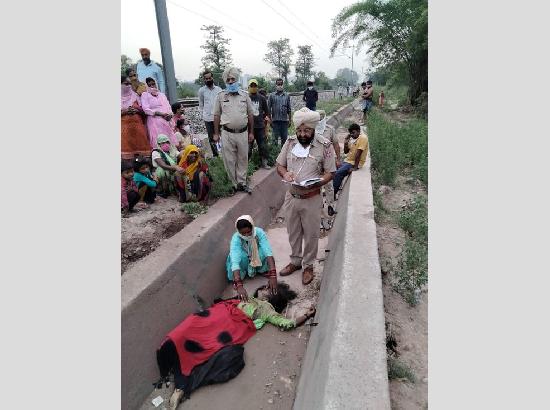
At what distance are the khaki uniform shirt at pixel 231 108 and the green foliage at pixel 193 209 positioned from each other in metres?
1.33

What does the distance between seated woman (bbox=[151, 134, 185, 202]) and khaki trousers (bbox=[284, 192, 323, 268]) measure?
6.68 feet

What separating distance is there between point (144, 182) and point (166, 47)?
2807 millimetres

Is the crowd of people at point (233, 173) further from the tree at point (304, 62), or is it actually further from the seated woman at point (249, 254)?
the tree at point (304, 62)

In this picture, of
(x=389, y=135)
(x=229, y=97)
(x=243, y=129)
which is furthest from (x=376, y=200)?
(x=389, y=135)

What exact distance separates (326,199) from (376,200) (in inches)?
52.9

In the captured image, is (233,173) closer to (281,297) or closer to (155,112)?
(155,112)

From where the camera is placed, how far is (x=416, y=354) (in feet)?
8.50

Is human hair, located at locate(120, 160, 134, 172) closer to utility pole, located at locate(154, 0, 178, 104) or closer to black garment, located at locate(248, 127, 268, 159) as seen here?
utility pole, located at locate(154, 0, 178, 104)

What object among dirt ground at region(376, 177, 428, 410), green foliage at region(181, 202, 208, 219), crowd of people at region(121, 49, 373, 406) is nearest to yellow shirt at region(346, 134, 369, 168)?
crowd of people at region(121, 49, 373, 406)

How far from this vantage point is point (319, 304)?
4.02 m

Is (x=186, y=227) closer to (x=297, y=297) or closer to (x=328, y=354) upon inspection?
(x=297, y=297)

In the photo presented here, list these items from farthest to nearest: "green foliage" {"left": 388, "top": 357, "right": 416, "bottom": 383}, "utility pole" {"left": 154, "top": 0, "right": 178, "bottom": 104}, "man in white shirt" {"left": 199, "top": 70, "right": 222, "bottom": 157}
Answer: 1. "man in white shirt" {"left": 199, "top": 70, "right": 222, "bottom": 157}
2. "utility pole" {"left": 154, "top": 0, "right": 178, "bottom": 104}
3. "green foliage" {"left": 388, "top": 357, "right": 416, "bottom": 383}

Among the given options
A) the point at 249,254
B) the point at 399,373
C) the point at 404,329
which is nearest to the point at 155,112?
the point at 249,254

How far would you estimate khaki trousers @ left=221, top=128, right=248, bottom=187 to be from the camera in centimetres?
583
